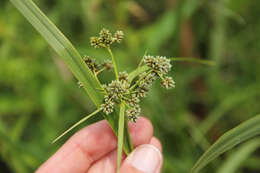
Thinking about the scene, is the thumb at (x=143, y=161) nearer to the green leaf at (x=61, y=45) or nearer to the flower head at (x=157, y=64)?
the green leaf at (x=61, y=45)

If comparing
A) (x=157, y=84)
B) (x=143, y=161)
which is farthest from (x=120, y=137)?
(x=157, y=84)

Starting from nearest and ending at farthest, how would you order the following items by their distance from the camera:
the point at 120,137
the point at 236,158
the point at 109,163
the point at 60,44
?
1. the point at 120,137
2. the point at 60,44
3. the point at 109,163
4. the point at 236,158

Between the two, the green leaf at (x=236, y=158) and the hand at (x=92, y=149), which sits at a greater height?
the hand at (x=92, y=149)

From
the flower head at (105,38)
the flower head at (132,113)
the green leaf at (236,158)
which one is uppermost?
the flower head at (105,38)

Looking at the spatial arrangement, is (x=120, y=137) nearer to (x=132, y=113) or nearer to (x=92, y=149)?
(x=132, y=113)

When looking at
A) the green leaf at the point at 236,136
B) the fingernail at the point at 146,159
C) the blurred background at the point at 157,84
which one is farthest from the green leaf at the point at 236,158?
the green leaf at the point at 236,136

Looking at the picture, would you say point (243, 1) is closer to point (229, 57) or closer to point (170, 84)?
point (229, 57)

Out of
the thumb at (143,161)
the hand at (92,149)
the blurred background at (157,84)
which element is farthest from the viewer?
the blurred background at (157,84)

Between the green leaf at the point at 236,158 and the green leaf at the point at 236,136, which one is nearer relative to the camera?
the green leaf at the point at 236,136

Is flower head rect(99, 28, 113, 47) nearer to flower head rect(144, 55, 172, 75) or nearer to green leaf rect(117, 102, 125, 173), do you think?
flower head rect(144, 55, 172, 75)
